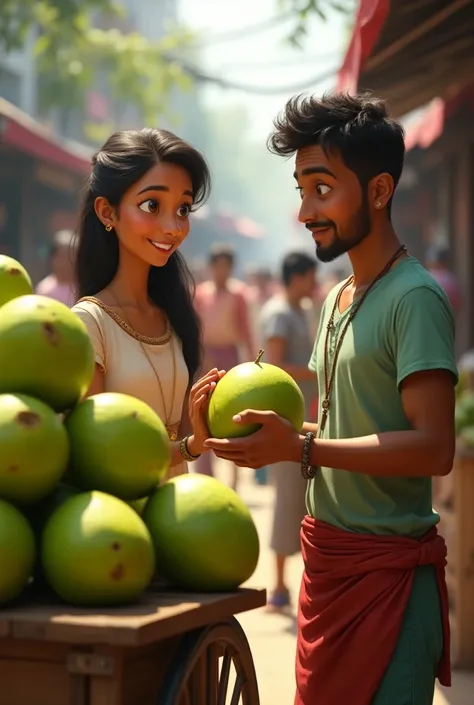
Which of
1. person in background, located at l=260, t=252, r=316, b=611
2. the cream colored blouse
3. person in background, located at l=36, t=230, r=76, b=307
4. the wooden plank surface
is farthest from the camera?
person in background, located at l=36, t=230, r=76, b=307

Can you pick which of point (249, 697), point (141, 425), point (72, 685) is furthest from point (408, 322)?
point (72, 685)

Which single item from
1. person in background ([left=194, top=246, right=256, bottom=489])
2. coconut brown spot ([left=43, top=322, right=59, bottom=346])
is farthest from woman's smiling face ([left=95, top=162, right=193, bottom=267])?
person in background ([left=194, top=246, right=256, bottom=489])

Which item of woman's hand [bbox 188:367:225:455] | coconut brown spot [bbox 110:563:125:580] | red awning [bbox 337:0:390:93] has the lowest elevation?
coconut brown spot [bbox 110:563:125:580]

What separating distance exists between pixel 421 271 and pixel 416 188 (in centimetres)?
1806

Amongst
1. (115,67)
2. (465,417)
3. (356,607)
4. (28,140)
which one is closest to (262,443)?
(356,607)

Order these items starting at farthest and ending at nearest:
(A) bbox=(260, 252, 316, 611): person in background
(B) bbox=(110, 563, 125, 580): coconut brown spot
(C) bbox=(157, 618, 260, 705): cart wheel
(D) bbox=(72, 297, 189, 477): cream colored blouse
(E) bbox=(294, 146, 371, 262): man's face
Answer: (A) bbox=(260, 252, 316, 611): person in background < (D) bbox=(72, 297, 189, 477): cream colored blouse < (E) bbox=(294, 146, 371, 262): man's face < (C) bbox=(157, 618, 260, 705): cart wheel < (B) bbox=(110, 563, 125, 580): coconut brown spot

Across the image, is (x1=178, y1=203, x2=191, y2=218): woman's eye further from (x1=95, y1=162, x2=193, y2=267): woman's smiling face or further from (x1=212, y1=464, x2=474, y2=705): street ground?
(x1=212, y1=464, x2=474, y2=705): street ground

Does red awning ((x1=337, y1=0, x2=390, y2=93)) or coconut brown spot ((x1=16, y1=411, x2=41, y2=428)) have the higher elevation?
red awning ((x1=337, y1=0, x2=390, y2=93))

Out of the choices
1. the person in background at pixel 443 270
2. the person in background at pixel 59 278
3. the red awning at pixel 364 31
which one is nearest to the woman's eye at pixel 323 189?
the red awning at pixel 364 31

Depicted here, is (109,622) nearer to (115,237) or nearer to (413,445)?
(413,445)

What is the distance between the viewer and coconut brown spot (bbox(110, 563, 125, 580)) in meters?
2.42

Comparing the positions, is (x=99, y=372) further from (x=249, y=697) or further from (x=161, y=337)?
(x=249, y=697)

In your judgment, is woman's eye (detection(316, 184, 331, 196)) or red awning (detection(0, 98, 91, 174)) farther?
red awning (detection(0, 98, 91, 174))

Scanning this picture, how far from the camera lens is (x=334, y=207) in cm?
312
